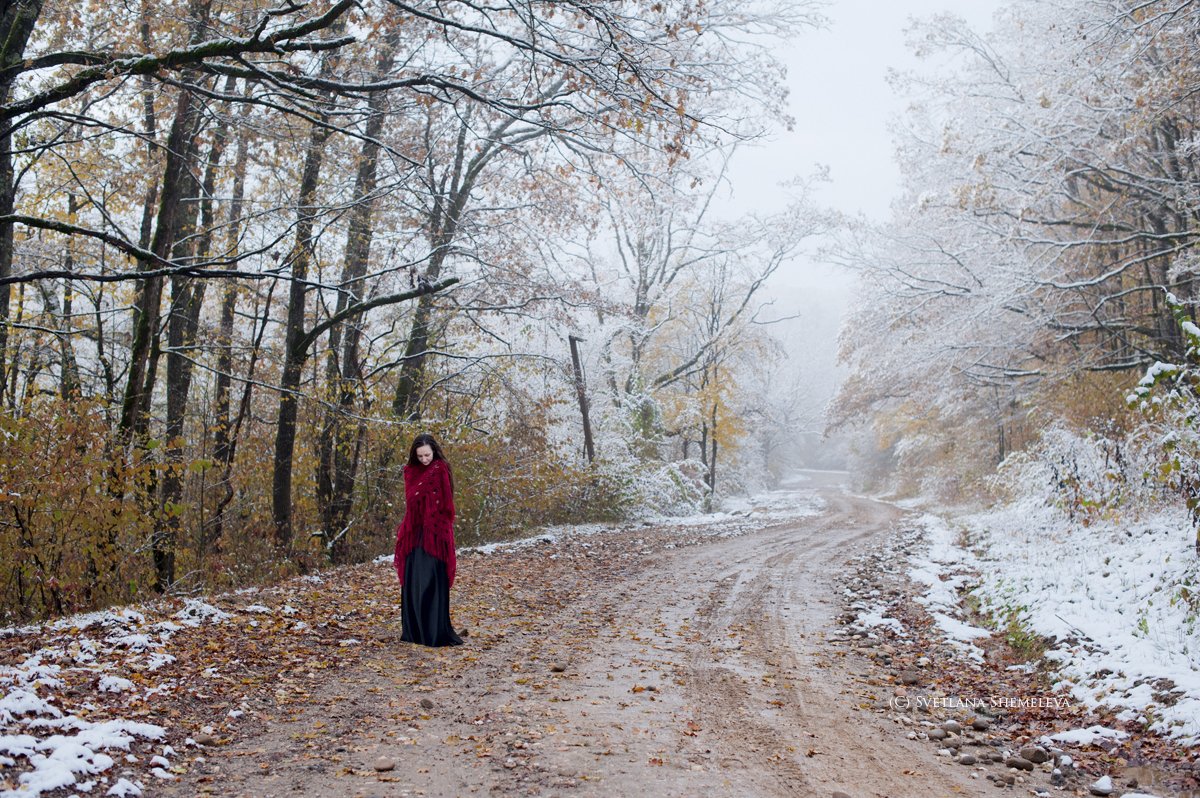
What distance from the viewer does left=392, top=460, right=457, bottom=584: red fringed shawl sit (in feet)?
22.1

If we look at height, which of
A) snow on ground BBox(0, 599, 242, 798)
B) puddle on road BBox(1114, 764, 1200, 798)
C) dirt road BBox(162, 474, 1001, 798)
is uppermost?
snow on ground BBox(0, 599, 242, 798)

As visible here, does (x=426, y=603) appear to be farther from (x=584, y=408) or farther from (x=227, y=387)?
(x=584, y=408)

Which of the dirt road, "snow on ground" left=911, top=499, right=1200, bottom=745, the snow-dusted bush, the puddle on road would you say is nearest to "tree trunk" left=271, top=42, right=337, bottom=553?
the dirt road

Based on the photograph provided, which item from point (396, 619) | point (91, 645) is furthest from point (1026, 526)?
point (91, 645)

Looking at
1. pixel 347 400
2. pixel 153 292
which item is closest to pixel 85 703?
pixel 153 292

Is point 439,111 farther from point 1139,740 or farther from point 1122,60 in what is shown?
point 1139,740

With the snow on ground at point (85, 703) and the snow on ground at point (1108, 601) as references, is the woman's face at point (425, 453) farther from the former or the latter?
the snow on ground at point (1108, 601)

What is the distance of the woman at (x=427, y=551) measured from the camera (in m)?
6.62

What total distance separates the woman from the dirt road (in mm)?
245

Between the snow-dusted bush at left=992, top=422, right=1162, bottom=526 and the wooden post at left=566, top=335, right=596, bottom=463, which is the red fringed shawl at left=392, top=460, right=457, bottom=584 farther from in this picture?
the wooden post at left=566, top=335, right=596, bottom=463

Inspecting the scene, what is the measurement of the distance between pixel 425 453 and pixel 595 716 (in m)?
2.97

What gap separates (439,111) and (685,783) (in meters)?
10.2

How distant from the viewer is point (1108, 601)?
686cm

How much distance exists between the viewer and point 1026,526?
1216 cm
